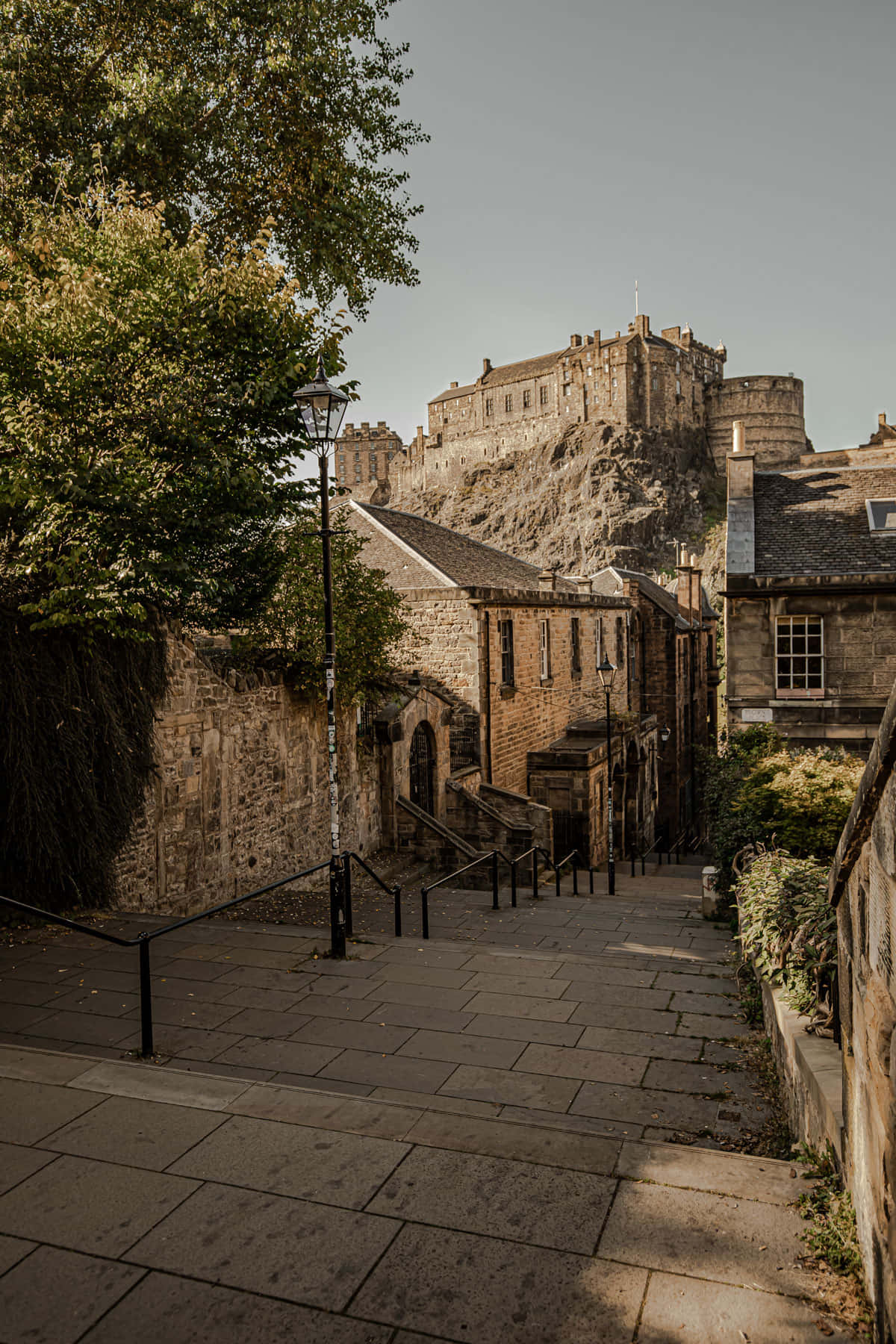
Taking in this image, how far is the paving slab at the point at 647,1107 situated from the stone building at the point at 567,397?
3510 inches

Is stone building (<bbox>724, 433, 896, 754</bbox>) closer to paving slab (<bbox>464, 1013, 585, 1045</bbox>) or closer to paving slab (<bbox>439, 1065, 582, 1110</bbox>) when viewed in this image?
paving slab (<bbox>464, 1013, 585, 1045</bbox>)

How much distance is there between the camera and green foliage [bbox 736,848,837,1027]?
206 inches

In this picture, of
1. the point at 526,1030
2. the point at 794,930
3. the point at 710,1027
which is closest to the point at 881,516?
the point at 710,1027

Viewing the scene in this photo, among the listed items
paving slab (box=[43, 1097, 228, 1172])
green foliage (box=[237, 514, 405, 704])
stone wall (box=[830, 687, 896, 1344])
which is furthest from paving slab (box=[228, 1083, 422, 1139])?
green foliage (box=[237, 514, 405, 704])

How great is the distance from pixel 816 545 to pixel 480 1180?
18.7m

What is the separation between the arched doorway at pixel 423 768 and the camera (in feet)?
65.1

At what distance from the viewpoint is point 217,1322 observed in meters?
3.11

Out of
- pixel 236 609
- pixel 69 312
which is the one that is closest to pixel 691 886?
pixel 236 609

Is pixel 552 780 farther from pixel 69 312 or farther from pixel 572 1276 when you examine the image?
pixel 572 1276

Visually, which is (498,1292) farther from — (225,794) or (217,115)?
(217,115)

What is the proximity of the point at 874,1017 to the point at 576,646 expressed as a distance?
26.0 meters

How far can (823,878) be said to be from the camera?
750cm

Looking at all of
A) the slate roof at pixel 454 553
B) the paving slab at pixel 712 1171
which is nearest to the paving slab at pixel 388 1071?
the paving slab at pixel 712 1171

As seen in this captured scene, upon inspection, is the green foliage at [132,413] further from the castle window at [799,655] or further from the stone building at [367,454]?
the stone building at [367,454]
